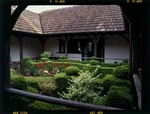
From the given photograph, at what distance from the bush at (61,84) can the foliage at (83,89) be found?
12cm

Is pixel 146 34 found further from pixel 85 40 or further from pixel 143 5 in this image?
pixel 85 40

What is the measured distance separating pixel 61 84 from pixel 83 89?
643 mm

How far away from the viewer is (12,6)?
3.07 metres

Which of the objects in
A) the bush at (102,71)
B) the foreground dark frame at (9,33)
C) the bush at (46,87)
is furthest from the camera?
the bush at (102,71)

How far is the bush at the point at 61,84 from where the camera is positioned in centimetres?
634

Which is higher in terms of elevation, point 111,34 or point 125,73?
point 111,34

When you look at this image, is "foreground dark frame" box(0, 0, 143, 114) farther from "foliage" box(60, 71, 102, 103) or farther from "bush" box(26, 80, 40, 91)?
"foliage" box(60, 71, 102, 103)

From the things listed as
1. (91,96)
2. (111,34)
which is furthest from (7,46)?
(111,34)

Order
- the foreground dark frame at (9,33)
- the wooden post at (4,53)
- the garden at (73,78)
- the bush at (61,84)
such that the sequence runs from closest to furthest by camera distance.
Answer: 1. the foreground dark frame at (9,33)
2. the wooden post at (4,53)
3. the garden at (73,78)
4. the bush at (61,84)

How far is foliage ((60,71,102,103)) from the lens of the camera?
19.0ft

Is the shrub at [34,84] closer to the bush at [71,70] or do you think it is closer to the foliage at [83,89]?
the foliage at [83,89]

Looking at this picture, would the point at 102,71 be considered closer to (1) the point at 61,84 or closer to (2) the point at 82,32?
(1) the point at 61,84

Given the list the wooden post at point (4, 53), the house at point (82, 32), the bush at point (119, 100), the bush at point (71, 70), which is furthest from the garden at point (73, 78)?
the house at point (82, 32)

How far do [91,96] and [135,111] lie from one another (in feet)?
9.47
